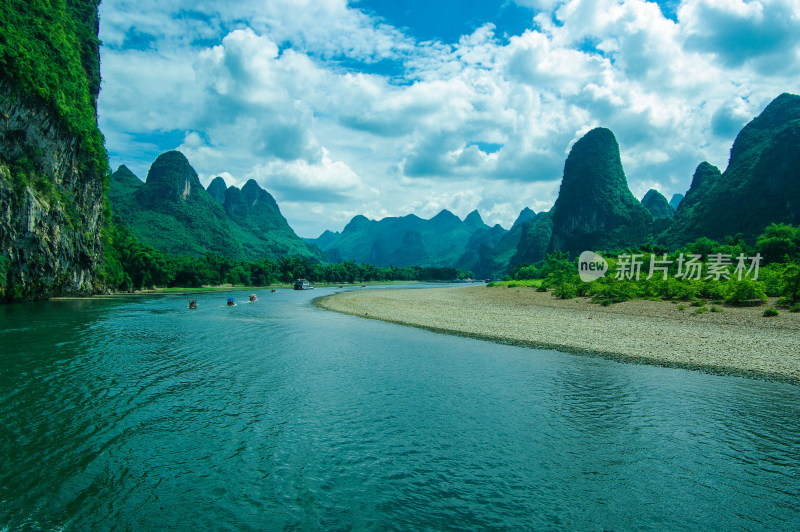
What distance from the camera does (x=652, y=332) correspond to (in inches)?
1101

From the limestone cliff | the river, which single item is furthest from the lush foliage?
Result: the river

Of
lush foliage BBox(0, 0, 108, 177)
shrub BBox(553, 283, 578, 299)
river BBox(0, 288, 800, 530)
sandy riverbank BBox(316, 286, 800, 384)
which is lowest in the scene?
river BBox(0, 288, 800, 530)

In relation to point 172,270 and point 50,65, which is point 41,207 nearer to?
point 50,65

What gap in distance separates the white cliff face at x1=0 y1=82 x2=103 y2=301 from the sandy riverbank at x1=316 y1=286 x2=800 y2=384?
52.2 metres

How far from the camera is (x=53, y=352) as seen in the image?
76.1ft

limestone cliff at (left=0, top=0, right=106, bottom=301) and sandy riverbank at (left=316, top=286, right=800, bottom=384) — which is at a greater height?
limestone cliff at (left=0, top=0, right=106, bottom=301)

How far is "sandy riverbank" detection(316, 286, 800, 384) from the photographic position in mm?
20469

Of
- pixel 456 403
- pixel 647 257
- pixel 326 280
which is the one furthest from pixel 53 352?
pixel 326 280

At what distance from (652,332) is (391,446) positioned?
24583 millimetres

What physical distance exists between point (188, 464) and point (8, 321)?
4132 centimetres

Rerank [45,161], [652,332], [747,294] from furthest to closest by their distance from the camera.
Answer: [45,161], [747,294], [652,332]

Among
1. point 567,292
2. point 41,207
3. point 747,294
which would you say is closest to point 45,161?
point 41,207

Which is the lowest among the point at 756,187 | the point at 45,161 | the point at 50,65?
the point at 45,161

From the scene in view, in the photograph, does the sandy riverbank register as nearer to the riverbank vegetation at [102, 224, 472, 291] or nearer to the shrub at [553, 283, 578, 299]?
the shrub at [553, 283, 578, 299]
